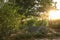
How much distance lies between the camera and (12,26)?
307 inches

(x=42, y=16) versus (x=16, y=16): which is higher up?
(x=16, y=16)

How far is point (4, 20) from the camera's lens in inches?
300

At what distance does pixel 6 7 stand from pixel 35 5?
20.3ft

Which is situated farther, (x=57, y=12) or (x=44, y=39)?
(x=57, y=12)

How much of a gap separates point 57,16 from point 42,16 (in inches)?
42.2

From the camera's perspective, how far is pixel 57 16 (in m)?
13.9

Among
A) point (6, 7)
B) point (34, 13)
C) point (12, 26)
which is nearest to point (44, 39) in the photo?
point (12, 26)

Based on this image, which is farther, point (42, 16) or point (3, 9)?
point (42, 16)

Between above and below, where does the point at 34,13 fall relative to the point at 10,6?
below

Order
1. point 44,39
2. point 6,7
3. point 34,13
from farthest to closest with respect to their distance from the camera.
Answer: point 34,13 < point 44,39 < point 6,7

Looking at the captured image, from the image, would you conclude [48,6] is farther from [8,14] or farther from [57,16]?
[8,14]

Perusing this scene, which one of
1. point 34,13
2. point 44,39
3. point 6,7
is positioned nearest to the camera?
point 6,7

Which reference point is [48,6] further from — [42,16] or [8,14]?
[8,14]

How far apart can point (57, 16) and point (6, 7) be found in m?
7.05
